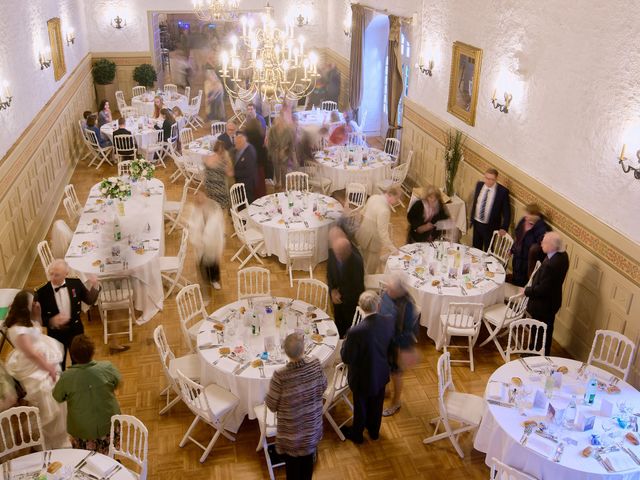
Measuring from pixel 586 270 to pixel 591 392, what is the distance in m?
1.82

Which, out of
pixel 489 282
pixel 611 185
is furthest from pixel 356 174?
pixel 611 185

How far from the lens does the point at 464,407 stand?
206 inches

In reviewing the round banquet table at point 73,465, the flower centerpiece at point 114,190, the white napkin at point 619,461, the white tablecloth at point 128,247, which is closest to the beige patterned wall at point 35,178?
the white tablecloth at point 128,247

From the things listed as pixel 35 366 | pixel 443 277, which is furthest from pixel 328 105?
pixel 35 366

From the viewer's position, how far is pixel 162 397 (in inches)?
236

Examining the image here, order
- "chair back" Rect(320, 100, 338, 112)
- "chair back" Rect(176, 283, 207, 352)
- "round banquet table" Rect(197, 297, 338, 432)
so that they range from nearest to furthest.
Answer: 1. "round banquet table" Rect(197, 297, 338, 432)
2. "chair back" Rect(176, 283, 207, 352)
3. "chair back" Rect(320, 100, 338, 112)

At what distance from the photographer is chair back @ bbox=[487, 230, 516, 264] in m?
7.46

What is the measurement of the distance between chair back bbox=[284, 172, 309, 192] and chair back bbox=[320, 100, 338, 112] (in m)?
4.57

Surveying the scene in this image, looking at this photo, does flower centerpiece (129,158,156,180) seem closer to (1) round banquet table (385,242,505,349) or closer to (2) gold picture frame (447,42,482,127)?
(1) round banquet table (385,242,505,349)

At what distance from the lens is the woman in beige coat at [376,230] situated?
6.94 meters

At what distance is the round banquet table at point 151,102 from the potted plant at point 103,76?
151 centimetres

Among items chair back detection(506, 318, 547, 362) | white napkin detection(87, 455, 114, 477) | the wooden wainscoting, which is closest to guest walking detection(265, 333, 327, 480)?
white napkin detection(87, 455, 114, 477)

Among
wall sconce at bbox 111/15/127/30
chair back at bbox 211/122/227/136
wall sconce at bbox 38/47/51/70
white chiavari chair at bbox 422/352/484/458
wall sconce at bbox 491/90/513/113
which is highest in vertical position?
wall sconce at bbox 111/15/127/30

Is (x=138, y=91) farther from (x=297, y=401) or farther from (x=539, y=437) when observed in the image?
(x=539, y=437)
